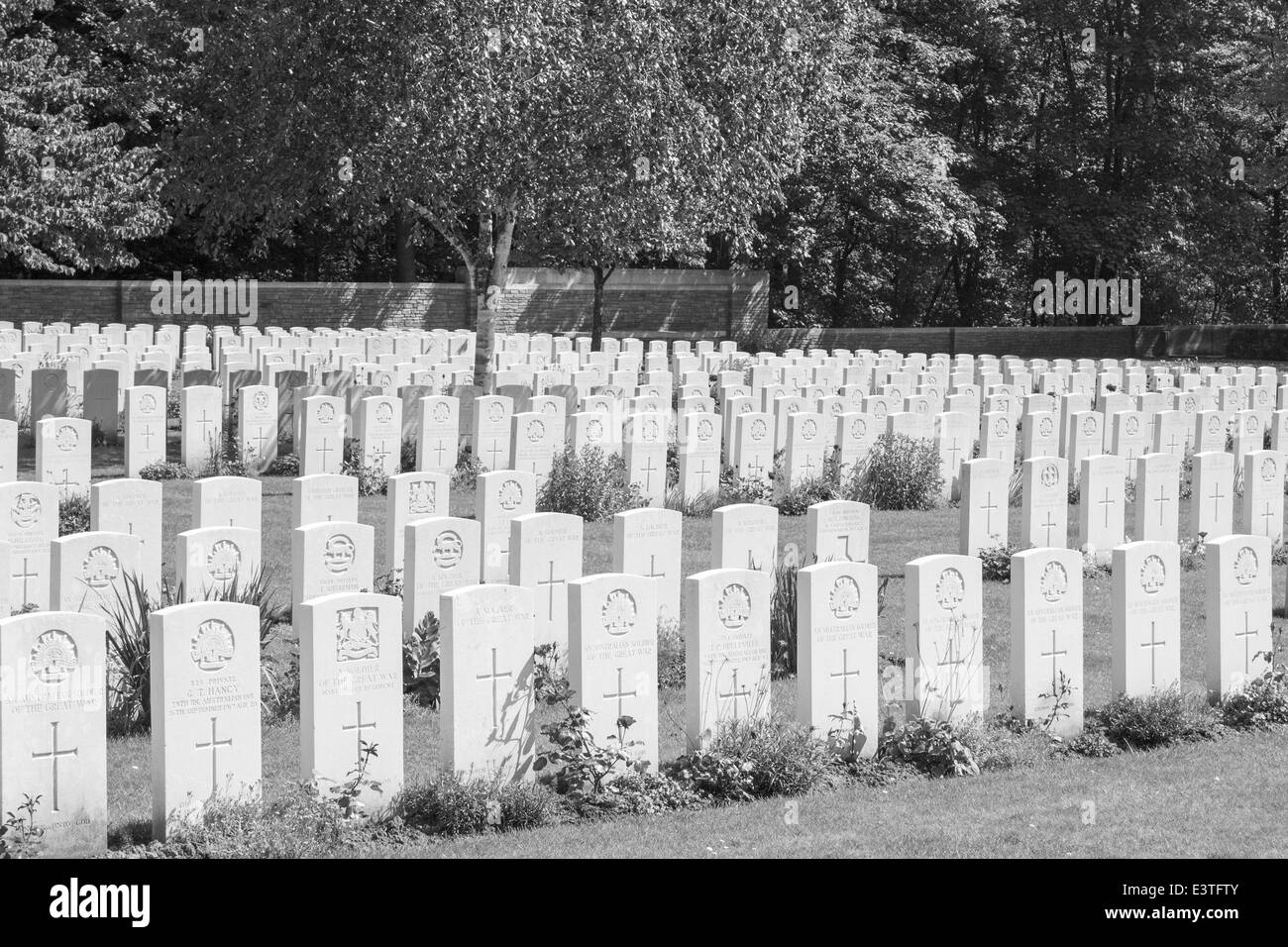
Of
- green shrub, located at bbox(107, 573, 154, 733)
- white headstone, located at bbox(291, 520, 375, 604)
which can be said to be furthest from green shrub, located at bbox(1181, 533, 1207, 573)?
green shrub, located at bbox(107, 573, 154, 733)

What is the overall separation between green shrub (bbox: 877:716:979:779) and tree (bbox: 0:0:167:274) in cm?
2310

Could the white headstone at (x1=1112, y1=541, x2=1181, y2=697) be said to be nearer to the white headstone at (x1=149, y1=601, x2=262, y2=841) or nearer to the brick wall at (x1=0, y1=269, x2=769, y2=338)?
the white headstone at (x1=149, y1=601, x2=262, y2=841)

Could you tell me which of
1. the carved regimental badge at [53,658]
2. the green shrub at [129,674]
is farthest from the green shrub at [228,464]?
the carved regimental badge at [53,658]

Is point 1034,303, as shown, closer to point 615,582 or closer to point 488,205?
point 488,205

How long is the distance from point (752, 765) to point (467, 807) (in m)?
1.40

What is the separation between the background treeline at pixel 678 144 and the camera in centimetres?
1705


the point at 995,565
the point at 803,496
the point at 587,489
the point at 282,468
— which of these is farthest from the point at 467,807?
the point at 282,468

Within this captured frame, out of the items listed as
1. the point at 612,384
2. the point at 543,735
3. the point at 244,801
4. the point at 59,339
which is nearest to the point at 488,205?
the point at 612,384

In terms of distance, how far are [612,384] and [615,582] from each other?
454 inches

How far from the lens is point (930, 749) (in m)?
7.71

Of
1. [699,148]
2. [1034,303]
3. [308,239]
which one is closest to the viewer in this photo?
[699,148]

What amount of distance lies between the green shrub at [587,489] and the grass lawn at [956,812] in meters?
5.25

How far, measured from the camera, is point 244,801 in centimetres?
644

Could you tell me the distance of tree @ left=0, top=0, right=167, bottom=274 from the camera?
27.2 metres
